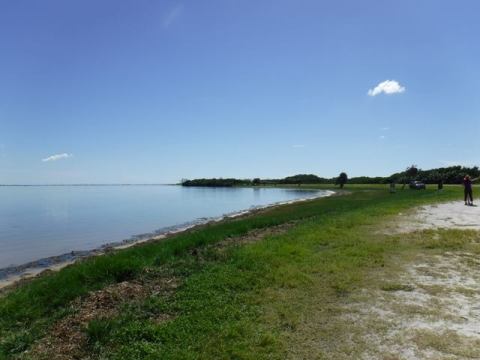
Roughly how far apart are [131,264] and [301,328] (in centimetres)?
576

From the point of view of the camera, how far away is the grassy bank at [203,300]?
17.8 ft

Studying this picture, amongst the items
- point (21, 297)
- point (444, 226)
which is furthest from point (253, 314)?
point (444, 226)

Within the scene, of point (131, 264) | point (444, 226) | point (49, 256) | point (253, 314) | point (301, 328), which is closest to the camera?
point (301, 328)

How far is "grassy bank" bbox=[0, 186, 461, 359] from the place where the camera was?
5441 millimetres

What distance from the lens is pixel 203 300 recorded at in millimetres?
7121

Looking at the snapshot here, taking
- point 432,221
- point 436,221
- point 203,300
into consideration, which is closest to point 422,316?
point 203,300

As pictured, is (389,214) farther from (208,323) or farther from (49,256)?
(49,256)

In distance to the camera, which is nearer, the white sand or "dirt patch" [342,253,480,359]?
"dirt patch" [342,253,480,359]

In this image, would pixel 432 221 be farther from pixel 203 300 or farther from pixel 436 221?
pixel 203 300

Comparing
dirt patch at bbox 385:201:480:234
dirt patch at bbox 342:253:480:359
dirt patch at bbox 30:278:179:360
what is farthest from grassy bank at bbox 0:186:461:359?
dirt patch at bbox 385:201:480:234

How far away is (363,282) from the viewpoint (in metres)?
8.12

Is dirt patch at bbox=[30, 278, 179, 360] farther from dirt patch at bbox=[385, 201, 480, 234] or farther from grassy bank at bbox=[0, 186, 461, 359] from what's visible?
dirt patch at bbox=[385, 201, 480, 234]

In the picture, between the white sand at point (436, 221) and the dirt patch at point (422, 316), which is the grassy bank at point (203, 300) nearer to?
the dirt patch at point (422, 316)

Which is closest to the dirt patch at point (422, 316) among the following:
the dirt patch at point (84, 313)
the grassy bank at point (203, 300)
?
the grassy bank at point (203, 300)
